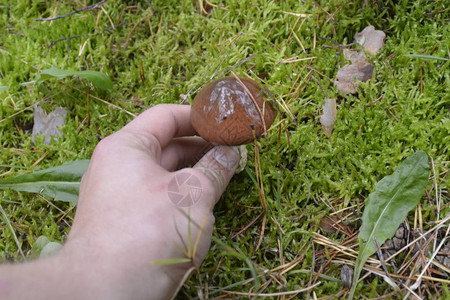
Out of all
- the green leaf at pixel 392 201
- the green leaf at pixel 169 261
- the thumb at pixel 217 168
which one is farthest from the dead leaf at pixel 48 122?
the green leaf at pixel 392 201

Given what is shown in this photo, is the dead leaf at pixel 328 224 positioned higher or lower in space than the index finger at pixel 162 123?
lower

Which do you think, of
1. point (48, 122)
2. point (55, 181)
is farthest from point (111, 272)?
point (48, 122)

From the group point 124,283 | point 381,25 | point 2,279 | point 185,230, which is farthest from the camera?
point 381,25

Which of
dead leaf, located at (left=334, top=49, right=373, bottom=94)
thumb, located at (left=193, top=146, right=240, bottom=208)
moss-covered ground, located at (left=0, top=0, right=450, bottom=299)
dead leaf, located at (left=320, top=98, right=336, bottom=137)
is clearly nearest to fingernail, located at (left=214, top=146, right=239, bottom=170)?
thumb, located at (left=193, top=146, right=240, bottom=208)

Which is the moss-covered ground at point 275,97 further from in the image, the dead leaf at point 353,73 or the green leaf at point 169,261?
the green leaf at point 169,261

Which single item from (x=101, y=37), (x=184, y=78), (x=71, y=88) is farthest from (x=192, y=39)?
(x=71, y=88)

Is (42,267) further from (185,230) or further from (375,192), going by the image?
(375,192)
